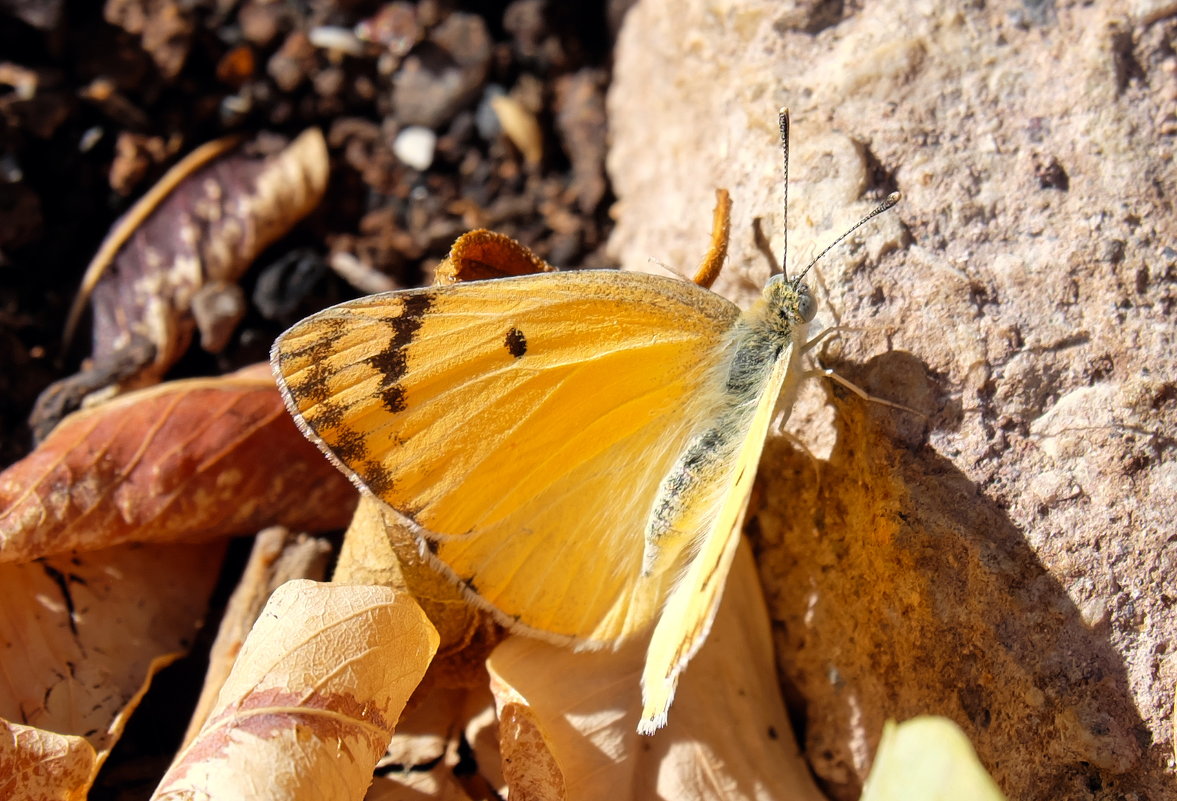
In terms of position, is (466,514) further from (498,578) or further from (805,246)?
(805,246)

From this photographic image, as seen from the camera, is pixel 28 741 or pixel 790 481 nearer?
pixel 28 741

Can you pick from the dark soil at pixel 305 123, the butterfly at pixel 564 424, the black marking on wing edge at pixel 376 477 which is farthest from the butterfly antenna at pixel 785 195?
the dark soil at pixel 305 123

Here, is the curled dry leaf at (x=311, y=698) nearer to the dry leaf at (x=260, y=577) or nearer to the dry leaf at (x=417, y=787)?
the dry leaf at (x=417, y=787)

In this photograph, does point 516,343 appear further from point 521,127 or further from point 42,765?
point 521,127

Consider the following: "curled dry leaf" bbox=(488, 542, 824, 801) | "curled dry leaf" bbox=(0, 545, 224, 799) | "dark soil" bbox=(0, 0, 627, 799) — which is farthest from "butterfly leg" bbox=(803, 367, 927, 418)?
"curled dry leaf" bbox=(0, 545, 224, 799)

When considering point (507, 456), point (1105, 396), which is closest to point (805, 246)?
point (1105, 396)

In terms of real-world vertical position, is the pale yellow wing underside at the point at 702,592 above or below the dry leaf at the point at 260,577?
above

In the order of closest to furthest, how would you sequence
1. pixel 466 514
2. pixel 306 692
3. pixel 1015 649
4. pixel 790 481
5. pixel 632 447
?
pixel 306 692 < pixel 1015 649 < pixel 466 514 < pixel 632 447 < pixel 790 481
